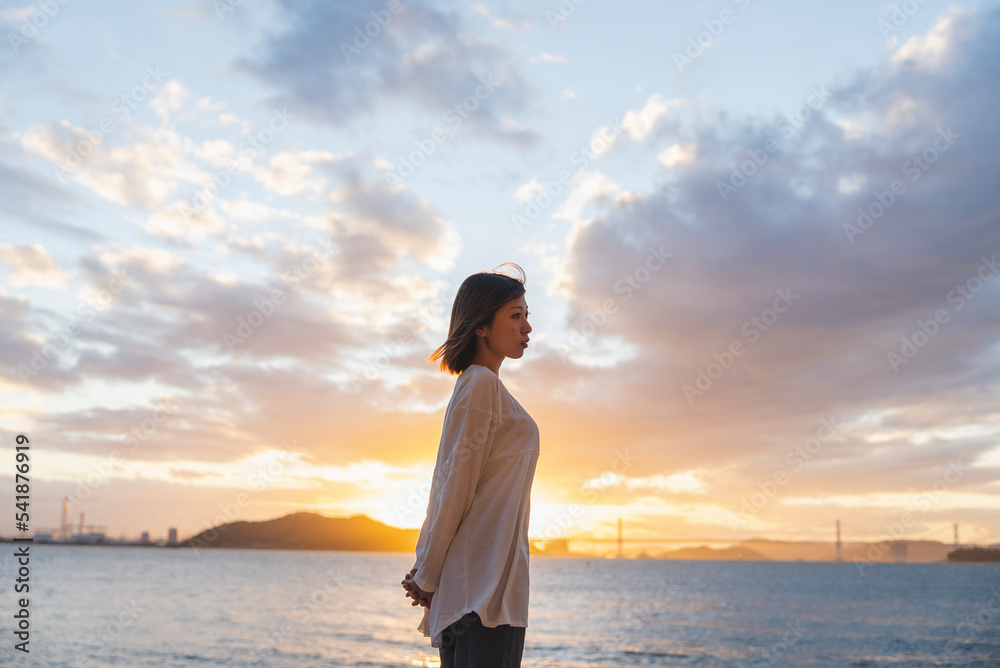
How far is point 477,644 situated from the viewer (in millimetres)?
1998

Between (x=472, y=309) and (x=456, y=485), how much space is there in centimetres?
55

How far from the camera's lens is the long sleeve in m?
2.06

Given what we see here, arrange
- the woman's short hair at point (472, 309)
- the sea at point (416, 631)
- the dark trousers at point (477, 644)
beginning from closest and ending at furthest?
1. the dark trousers at point (477, 644)
2. the woman's short hair at point (472, 309)
3. the sea at point (416, 631)

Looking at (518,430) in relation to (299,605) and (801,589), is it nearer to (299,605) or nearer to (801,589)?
(299,605)

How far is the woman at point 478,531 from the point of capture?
2.02 meters

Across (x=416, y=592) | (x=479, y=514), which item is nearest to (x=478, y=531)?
(x=479, y=514)

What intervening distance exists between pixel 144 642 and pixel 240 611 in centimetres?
1248

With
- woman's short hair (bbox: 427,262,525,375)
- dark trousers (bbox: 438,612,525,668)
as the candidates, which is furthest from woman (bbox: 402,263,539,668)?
woman's short hair (bbox: 427,262,525,375)

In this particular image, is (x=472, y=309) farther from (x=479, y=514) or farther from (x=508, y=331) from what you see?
(x=479, y=514)

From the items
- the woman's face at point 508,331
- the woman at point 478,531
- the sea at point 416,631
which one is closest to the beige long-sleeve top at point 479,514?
the woman at point 478,531

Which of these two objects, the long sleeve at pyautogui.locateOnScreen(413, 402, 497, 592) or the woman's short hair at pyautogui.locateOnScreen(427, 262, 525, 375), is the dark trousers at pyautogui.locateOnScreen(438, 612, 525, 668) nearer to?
the long sleeve at pyautogui.locateOnScreen(413, 402, 497, 592)

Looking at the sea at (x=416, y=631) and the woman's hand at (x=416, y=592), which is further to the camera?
the sea at (x=416, y=631)

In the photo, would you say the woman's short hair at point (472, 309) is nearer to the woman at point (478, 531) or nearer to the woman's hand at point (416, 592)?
the woman at point (478, 531)

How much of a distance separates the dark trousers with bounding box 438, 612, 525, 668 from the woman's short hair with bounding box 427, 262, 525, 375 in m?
0.75
